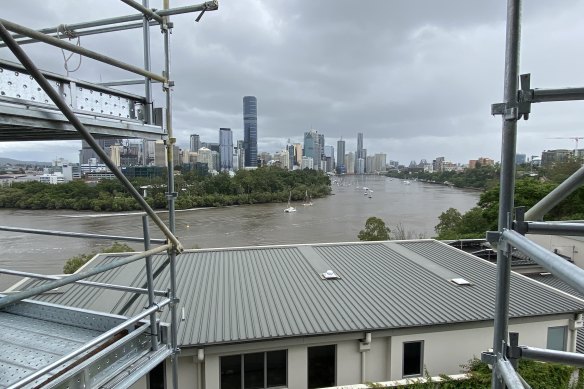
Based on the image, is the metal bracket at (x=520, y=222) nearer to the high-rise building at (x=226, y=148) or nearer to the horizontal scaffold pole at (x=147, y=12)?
the horizontal scaffold pole at (x=147, y=12)

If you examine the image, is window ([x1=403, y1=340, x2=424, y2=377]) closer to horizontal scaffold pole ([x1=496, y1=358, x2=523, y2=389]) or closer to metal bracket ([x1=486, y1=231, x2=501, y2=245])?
horizontal scaffold pole ([x1=496, y1=358, x2=523, y2=389])

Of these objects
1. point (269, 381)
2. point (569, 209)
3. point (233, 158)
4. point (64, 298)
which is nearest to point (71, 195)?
point (64, 298)

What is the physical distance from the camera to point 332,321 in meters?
5.39

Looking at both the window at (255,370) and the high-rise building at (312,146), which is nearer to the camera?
the window at (255,370)

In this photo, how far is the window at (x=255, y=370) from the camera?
5.18m

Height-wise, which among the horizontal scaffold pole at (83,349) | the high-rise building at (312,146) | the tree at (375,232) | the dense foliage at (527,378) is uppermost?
the high-rise building at (312,146)

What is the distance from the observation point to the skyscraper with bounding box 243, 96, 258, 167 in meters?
122

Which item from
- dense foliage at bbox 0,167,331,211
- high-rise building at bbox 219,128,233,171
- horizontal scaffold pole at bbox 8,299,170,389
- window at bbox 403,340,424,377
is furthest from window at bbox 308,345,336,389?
high-rise building at bbox 219,128,233,171

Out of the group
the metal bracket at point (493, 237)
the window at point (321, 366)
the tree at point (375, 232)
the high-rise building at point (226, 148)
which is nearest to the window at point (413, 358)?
the window at point (321, 366)

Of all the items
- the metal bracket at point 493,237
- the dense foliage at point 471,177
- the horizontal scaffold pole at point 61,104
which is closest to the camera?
the horizontal scaffold pole at point 61,104

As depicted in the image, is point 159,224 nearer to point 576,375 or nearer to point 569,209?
point 576,375

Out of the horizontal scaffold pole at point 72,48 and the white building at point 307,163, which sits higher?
the white building at point 307,163

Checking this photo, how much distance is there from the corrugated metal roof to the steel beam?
3988mm

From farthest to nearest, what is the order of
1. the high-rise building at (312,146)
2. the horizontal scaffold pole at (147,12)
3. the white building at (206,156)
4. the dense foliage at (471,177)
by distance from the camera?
the high-rise building at (312,146) → the white building at (206,156) → the dense foliage at (471,177) → the horizontal scaffold pole at (147,12)
